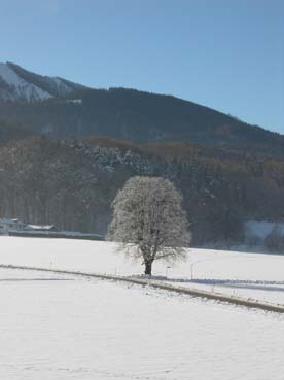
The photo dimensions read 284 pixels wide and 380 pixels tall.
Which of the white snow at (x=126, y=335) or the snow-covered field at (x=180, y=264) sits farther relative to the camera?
the snow-covered field at (x=180, y=264)

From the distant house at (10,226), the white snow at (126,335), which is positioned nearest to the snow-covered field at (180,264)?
the white snow at (126,335)

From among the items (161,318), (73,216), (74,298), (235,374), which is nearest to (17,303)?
(74,298)

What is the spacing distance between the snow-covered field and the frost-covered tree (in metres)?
2.94

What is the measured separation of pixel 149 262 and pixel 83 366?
41288 millimetres

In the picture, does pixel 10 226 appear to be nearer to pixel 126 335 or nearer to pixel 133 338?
pixel 126 335

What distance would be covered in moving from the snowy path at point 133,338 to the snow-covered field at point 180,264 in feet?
44.9

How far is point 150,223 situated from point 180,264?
17.4 meters

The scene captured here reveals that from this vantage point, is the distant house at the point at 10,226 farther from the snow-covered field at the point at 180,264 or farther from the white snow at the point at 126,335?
the white snow at the point at 126,335

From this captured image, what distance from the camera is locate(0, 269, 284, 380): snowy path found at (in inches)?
644

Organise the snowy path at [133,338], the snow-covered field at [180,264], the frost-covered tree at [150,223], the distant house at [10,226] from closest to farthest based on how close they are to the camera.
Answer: the snowy path at [133,338] → the snow-covered field at [180,264] → the frost-covered tree at [150,223] → the distant house at [10,226]

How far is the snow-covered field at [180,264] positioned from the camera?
168 feet

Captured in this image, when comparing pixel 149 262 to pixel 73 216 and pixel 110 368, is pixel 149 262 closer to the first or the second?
pixel 110 368

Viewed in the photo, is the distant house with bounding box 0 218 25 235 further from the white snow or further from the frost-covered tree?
the white snow

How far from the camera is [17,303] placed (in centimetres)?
3216
